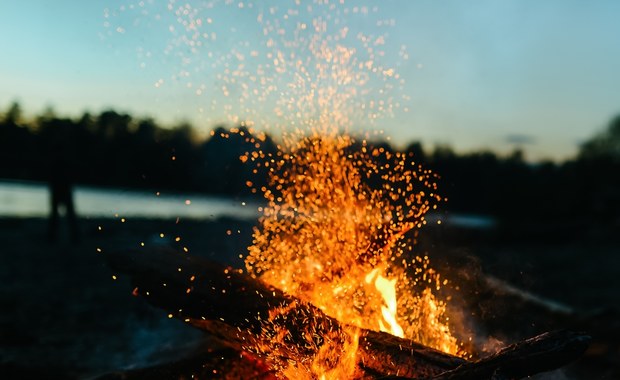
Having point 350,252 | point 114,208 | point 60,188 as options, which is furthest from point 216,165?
point 350,252

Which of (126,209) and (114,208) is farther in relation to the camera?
(126,209)

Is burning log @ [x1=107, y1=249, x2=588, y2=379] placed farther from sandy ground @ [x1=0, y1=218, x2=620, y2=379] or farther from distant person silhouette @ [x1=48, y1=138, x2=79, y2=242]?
distant person silhouette @ [x1=48, y1=138, x2=79, y2=242]

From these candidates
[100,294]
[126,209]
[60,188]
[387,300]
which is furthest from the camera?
[126,209]

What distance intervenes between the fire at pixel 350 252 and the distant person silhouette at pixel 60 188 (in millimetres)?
9212

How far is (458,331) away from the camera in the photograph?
16.6 feet

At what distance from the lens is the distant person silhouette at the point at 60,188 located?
13.7 metres

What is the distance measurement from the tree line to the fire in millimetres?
375

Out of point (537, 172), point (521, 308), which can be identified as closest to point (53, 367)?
point (521, 308)

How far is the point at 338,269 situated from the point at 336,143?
60.2 inches

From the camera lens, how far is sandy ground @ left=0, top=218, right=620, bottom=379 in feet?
19.9

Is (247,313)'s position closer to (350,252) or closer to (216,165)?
(350,252)

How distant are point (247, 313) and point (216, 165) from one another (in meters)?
48.4

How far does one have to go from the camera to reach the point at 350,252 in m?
4.89

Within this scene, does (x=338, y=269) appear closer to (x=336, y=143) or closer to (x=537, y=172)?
(x=336, y=143)
